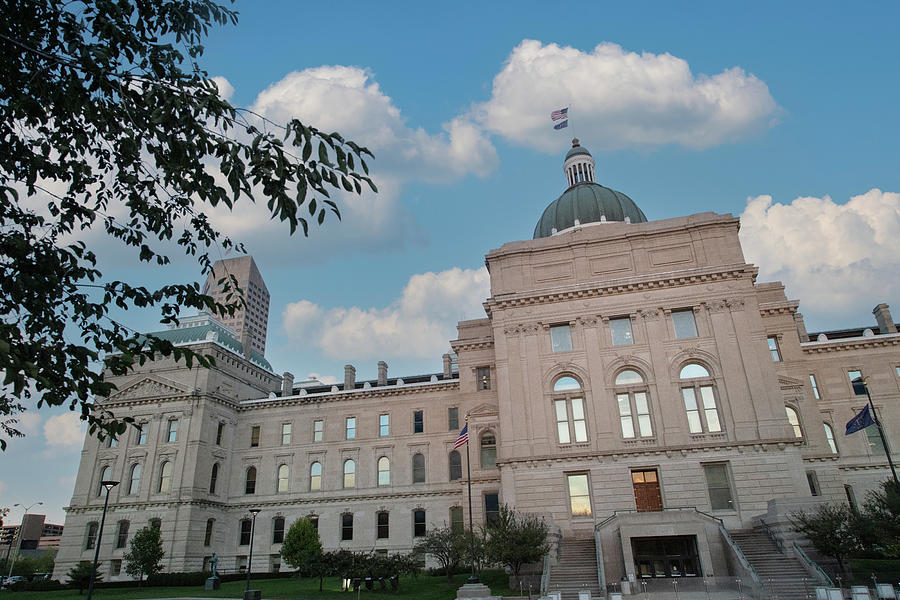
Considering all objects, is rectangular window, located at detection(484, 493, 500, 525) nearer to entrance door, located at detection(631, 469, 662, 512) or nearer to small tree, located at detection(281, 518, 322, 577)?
entrance door, located at detection(631, 469, 662, 512)

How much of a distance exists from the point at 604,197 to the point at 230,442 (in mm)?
42025

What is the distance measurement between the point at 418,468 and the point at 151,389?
2526 centimetres

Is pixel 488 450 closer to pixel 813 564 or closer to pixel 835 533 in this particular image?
pixel 813 564

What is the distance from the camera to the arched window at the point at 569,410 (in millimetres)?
39062

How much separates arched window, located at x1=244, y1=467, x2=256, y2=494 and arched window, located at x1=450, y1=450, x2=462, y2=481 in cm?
1881

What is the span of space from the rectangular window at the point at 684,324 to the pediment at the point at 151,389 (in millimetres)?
40789

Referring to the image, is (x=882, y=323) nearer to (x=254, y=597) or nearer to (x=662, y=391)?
(x=662, y=391)

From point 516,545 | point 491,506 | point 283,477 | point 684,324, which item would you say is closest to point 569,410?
point 684,324

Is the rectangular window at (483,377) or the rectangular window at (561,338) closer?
the rectangular window at (561,338)

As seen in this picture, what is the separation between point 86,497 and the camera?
53750 millimetres

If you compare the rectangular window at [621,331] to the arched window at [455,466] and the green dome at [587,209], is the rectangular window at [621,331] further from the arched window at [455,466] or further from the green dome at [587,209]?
the arched window at [455,466]

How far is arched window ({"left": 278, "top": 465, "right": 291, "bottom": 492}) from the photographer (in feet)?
185

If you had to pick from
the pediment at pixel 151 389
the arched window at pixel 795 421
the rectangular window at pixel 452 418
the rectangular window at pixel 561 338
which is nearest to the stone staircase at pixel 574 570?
the rectangular window at pixel 561 338

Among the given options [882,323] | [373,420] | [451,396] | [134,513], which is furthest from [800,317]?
[134,513]
